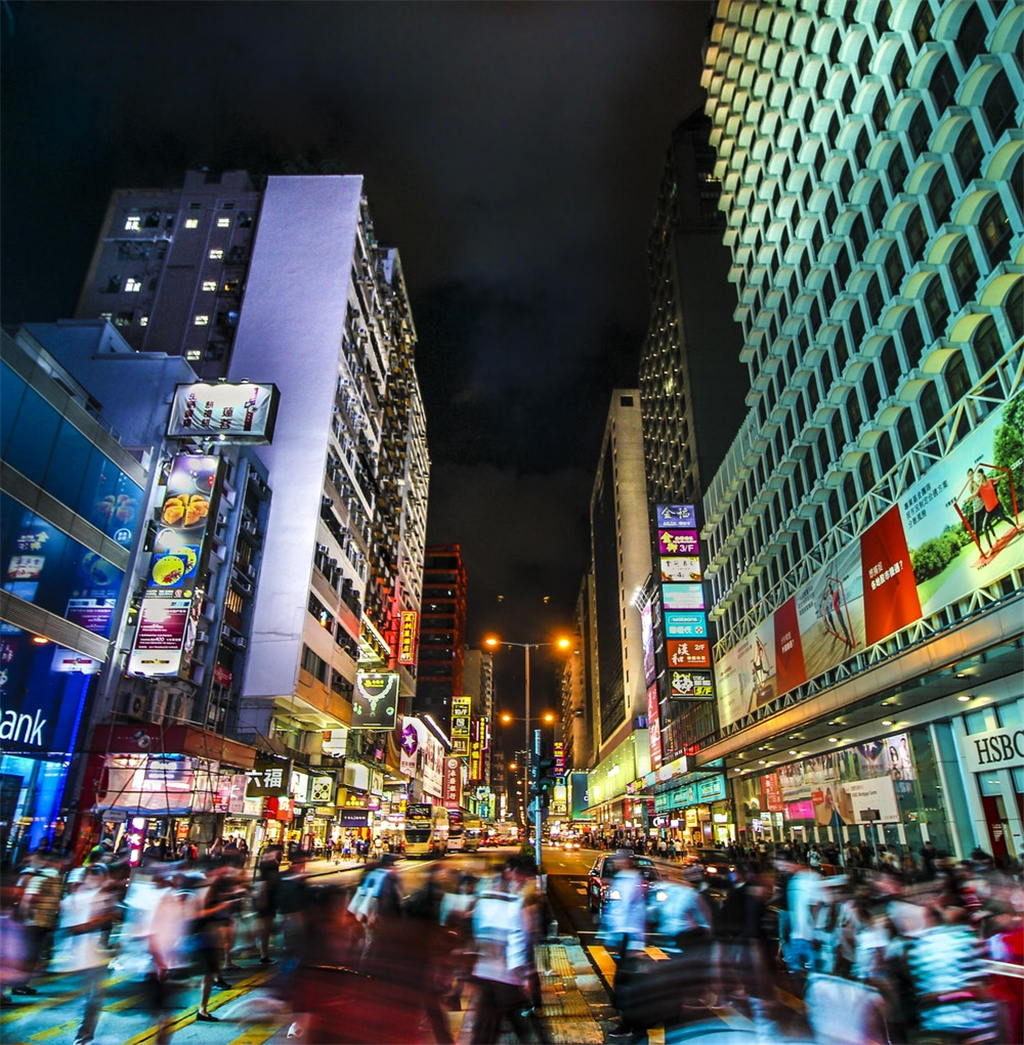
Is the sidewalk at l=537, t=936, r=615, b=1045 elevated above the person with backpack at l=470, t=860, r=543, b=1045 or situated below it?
below

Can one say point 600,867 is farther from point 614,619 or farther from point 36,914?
point 614,619

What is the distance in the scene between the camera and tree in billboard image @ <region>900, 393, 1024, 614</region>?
63.2 feet

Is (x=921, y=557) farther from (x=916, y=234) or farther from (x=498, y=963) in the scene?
(x=498, y=963)

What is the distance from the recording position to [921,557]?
2380cm

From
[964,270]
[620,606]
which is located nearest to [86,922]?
[964,270]

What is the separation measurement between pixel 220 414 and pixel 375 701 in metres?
32.6

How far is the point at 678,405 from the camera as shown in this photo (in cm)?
7544

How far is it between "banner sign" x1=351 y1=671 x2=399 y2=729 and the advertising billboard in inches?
1415

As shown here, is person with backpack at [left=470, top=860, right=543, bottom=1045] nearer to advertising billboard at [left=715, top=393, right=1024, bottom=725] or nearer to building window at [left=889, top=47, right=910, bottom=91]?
advertising billboard at [left=715, top=393, right=1024, bottom=725]

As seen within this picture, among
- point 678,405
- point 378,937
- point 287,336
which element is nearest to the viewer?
point 378,937

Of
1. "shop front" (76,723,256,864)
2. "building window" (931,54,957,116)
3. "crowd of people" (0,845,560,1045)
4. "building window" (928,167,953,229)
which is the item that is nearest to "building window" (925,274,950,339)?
"building window" (928,167,953,229)

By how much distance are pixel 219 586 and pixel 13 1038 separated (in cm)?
3651

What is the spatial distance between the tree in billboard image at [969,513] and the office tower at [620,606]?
68204mm

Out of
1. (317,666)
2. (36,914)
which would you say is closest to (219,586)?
(317,666)
